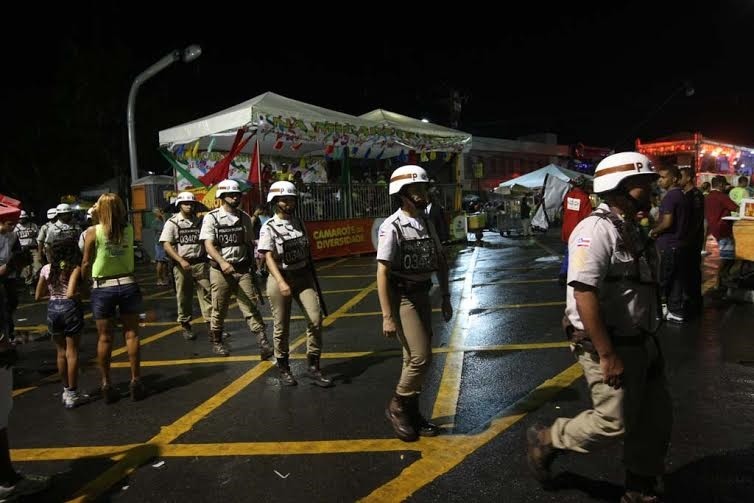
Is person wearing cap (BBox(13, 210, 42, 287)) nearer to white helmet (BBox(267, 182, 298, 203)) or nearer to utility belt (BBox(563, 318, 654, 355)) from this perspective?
white helmet (BBox(267, 182, 298, 203))

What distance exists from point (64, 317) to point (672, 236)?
6.41 meters

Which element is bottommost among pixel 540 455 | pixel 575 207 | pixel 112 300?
pixel 540 455

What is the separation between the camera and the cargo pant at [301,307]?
4965 mm

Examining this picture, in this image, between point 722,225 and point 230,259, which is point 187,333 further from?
point 722,225

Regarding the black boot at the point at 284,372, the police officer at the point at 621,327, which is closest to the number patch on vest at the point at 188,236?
the black boot at the point at 284,372

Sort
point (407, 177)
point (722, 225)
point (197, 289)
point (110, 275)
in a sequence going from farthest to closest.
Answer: point (722, 225), point (197, 289), point (110, 275), point (407, 177)

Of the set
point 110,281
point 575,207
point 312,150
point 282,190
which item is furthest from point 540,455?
point 312,150

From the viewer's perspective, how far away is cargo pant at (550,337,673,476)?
105 inches

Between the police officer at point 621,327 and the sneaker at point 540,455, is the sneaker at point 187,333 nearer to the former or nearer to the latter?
the sneaker at point 540,455

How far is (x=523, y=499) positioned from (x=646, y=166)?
186 centimetres

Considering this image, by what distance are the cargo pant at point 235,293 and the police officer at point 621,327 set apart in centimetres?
402

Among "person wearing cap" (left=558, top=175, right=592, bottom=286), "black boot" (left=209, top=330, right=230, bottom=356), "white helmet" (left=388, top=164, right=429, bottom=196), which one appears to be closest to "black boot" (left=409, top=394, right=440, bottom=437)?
"white helmet" (left=388, top=164, right=429, bottom=196)

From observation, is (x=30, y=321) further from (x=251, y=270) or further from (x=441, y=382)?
(x=441, y=382)

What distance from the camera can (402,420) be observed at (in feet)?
12.3
